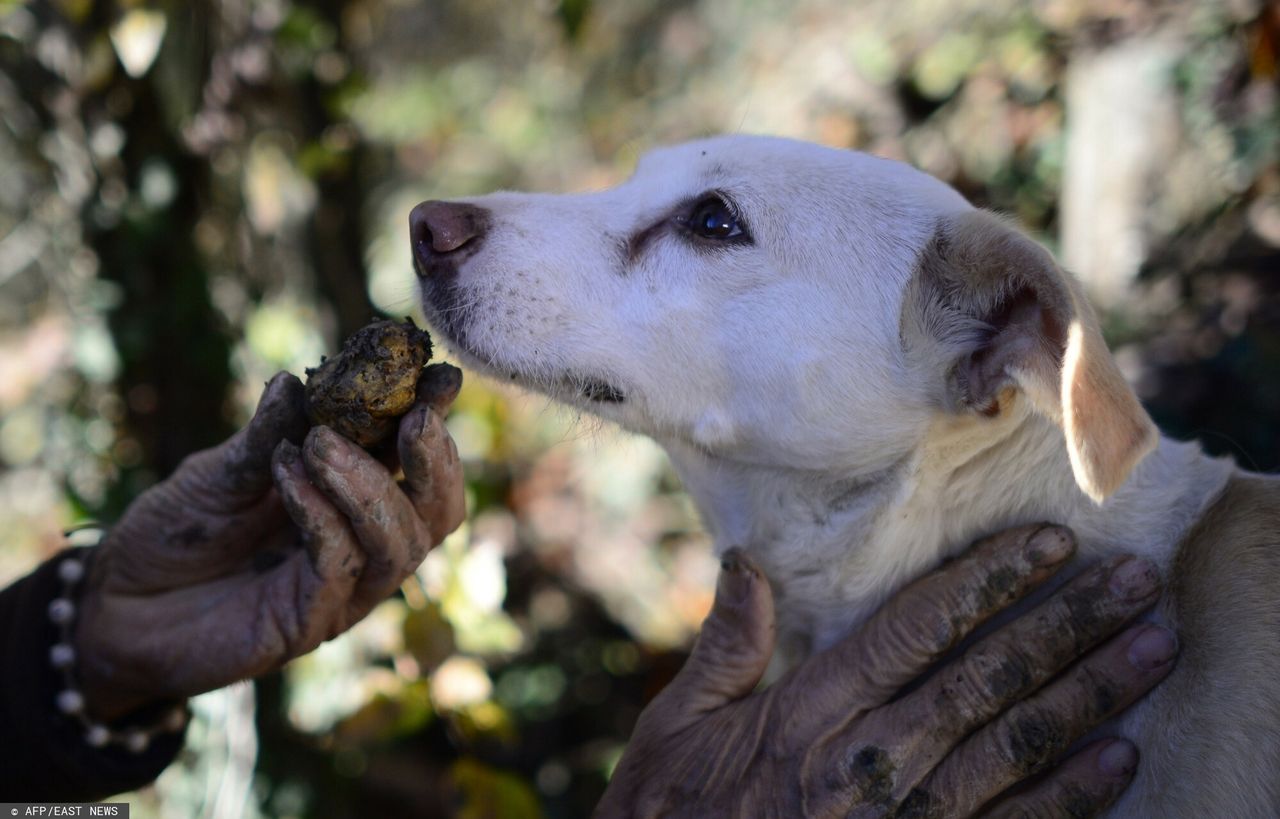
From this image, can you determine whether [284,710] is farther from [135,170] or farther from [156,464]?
[135,170]

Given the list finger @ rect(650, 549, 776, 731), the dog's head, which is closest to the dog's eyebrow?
the dog's head

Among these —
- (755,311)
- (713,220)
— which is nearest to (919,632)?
(755,311)

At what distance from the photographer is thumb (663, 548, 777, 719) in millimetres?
1902

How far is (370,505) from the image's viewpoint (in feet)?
5.47

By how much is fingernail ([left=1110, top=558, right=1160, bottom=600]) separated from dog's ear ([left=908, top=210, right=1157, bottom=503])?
0.28 meters

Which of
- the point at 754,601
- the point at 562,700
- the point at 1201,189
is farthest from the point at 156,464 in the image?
the point at 1201,189

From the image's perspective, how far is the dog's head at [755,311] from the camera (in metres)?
1.82

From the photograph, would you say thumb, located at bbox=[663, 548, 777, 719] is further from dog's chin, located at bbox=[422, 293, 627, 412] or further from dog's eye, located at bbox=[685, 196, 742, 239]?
dog's eye, located at bbox=[685, 196, 742, 239]

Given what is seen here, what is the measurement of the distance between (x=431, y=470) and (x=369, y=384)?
0.61 feet

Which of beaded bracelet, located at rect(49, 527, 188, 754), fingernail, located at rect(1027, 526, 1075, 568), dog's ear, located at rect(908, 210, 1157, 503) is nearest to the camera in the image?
dog's ear, located at rect(908, 210, 1157, 503)

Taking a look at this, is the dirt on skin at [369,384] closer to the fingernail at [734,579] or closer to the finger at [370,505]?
the finger at [370,505]

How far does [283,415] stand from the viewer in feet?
5.75

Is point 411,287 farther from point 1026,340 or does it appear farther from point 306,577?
point 1026,340

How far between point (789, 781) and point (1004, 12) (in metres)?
3.50
